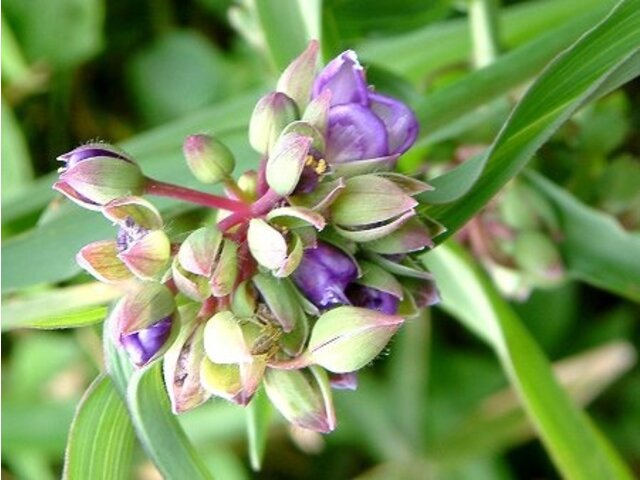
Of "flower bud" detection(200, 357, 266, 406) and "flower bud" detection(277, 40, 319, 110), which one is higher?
"flower bud" detection(277, 40, 319, 110)

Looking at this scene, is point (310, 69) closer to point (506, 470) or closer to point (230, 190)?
point (230, 190)

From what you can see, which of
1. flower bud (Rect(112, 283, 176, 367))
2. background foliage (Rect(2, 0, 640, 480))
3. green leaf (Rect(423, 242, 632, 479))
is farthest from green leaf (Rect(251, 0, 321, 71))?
flower bud (Rect(112, 283, 176, 367))

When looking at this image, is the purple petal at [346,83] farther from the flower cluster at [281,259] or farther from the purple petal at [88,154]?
the purple petal at [88,154]

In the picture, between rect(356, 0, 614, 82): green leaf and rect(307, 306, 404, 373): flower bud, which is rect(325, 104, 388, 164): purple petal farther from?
rect(356, 0, 614, 82): green leaf

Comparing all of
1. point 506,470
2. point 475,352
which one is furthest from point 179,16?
point 506,470

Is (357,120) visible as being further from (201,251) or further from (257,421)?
(257,421)

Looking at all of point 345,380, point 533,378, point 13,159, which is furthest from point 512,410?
point 345,380
